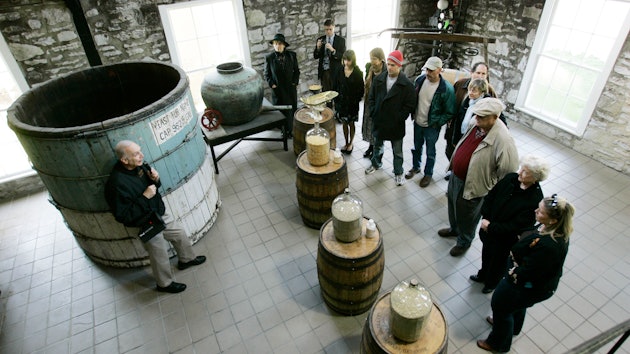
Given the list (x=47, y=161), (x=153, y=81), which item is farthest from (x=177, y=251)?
(x=153, y=81)

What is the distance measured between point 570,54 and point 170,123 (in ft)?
19.8

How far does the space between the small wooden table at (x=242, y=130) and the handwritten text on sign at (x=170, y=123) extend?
4.82 feet

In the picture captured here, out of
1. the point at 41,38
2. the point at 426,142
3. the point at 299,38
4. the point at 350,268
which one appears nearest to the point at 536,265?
the point at 350,268

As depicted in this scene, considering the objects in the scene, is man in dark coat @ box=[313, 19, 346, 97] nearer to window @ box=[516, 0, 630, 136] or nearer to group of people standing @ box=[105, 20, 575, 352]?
group of people standing @ box=[105, 20, 575, 352]

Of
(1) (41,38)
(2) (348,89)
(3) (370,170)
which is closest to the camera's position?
(1) (41,38)

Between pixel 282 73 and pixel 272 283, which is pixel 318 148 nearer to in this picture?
pixel 272 283

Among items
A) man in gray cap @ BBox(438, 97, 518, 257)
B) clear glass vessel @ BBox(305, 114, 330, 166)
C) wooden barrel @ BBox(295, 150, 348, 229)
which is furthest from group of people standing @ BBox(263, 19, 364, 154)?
man in gray cap @ BBox(438, 97, 518, 257)

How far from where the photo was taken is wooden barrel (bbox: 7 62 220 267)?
335 cm

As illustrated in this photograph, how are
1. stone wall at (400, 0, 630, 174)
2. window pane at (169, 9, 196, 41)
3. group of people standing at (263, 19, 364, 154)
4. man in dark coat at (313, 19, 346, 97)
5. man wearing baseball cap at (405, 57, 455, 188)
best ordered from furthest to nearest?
1. man in dark coat at (313, 19, 346, 97)
2. window pane at (169, 9, 196, 41)
3. group of people standing at (263, 19, 364, 154)
4. stone wall at (400, 0, 630, 174)
5. man wearing baseball cap at (405, 57, 455, 188)

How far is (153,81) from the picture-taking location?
4.81m

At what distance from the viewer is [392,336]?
245 cm

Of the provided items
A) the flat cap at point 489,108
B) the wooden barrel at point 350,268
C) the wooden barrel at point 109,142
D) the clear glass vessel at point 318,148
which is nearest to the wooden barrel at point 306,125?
the clear glass vessel at point 318,148

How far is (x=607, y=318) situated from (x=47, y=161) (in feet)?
18.4

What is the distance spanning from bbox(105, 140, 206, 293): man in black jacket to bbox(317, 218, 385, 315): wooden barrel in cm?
163
